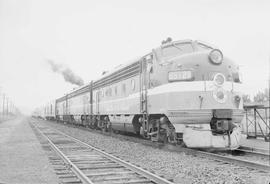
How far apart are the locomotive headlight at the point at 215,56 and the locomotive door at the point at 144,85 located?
221 cm

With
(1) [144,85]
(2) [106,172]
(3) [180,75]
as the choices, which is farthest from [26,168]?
(1) [144,85]

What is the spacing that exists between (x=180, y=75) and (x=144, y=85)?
211cm

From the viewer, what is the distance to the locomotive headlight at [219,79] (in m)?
10.3

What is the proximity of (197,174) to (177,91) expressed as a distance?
3.50 m

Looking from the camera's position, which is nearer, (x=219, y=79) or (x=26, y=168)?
(x=26, y=168)

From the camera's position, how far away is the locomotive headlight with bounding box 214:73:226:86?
10304 millimetres

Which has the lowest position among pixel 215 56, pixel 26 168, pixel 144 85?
pixel 26 168

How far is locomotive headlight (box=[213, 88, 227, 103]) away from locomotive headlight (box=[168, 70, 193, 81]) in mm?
863

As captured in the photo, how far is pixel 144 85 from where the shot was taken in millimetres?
12172

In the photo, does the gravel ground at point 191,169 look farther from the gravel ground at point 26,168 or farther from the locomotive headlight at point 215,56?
the locomotive headlight at point 215,56

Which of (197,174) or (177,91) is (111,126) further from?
(197,174)

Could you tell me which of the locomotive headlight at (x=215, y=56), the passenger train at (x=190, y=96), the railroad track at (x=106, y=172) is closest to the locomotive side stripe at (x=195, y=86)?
the passenger train at (x=190, y=96)

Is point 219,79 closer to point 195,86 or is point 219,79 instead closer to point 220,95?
point 220,95

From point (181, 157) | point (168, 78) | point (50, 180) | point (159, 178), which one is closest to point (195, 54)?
point (168, 78)
